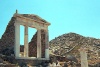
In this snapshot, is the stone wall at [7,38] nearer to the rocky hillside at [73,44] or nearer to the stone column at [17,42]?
the stone column at [17,42]

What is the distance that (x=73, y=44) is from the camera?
46.8 metres

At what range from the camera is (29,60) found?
95.5 ft

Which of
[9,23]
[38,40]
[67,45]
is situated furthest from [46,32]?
[67,45]

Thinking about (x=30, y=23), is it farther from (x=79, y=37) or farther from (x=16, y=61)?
(x=79, y=37)

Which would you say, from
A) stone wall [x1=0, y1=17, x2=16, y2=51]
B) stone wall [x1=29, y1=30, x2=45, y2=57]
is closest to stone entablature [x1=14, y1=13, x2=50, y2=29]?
stone wall [x1=29, y1=30, x2=45, y2=57]

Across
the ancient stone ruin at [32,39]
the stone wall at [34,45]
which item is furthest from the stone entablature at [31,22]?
the stone wall at [34,45]

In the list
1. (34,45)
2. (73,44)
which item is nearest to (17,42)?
(34,45)

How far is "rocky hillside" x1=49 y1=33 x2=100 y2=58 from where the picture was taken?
43.5m

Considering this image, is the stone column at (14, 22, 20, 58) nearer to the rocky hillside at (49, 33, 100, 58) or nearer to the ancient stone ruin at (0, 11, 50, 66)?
the ancient stone ruin at (0, 11, 50, 66)

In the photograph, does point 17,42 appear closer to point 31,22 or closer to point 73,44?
point 31,22

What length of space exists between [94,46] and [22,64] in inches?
920

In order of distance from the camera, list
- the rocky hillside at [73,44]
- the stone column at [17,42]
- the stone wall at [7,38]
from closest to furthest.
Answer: the stone column at [17,42]
the stone wall at [7,38]
the rocky hillside at [73,44]

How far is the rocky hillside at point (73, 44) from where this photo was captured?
143ft

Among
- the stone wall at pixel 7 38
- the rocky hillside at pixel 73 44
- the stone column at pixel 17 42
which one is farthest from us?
the rocky hillside at pixel 73 44
